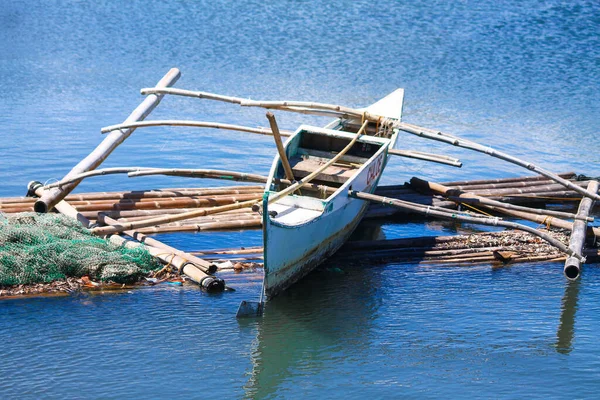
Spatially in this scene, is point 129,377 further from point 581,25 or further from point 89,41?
point 581,25

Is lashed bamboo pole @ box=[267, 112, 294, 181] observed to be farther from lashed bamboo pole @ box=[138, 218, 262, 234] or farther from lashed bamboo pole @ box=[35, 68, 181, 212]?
lashed bamboo pole @ box=[35, 68, 181, 212]

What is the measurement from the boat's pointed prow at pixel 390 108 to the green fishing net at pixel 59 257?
6.57 meters

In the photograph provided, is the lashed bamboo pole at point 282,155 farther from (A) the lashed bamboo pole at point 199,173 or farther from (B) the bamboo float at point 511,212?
(B) the bamboo float at point 511,212

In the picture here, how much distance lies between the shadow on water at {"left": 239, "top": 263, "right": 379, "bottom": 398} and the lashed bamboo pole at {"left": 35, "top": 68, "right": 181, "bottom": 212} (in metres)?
4.46

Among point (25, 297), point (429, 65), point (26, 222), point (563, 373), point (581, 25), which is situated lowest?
point (563, 373)

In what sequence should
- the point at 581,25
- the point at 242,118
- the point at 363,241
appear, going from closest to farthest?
the point at 363,241, the point at 242,118, the point at 581,25

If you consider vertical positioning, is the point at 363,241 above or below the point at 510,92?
below

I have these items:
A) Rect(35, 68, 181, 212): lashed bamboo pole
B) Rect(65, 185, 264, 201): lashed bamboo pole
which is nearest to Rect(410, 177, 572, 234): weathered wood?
Rect(65, 185, 264, 201): lashed bamboo pole

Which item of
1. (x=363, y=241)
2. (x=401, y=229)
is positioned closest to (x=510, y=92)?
(x=401, y=229)

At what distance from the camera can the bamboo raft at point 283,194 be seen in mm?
12984

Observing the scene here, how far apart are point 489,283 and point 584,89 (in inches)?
610

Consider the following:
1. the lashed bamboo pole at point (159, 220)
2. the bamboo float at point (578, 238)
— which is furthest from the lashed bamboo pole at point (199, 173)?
the bamboo float at point (578, 238)

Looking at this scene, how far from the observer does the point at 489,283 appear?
13375 millimetres

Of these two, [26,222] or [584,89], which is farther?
[584,89]
